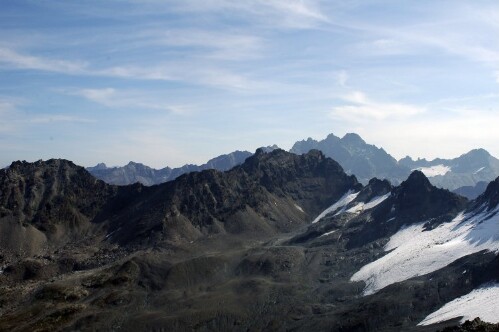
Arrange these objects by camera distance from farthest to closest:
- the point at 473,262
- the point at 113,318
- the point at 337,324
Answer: the point at 113,318
the point at 473,262
the point at 337,324

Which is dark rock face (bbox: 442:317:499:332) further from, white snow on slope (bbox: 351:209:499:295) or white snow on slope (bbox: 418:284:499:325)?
white snow on slope (bbox: 351:209:499:295)

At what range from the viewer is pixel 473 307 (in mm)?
118188

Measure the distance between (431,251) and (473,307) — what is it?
59330 mm

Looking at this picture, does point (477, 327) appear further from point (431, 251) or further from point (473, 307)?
point (431, 251)

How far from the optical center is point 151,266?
19875 cm

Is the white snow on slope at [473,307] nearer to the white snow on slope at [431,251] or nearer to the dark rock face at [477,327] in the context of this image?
the dark rock face at [477,327]

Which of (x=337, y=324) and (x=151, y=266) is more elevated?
(x=151, y=266)

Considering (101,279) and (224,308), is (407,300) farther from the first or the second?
(101,279)

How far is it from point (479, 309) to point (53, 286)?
135439 millimetres

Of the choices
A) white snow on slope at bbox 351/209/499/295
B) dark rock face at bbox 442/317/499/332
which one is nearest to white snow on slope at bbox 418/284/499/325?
dark rock face at bbox 442/317/499/332

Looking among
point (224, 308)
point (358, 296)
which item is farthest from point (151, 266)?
point (358, 296)

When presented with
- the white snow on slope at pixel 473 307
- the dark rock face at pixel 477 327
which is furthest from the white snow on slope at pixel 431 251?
the dark rock face at pixel 477 327

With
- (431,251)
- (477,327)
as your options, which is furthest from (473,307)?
(431,251)

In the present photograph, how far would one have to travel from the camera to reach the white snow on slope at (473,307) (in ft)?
365
